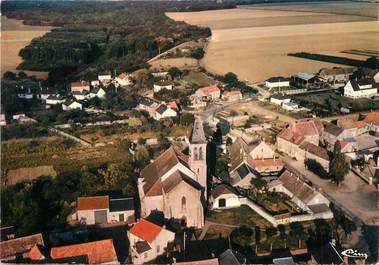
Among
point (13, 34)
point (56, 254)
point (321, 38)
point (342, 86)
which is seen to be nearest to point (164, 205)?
point (56, 254)

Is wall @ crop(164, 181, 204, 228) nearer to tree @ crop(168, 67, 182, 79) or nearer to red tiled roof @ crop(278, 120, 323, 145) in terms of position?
red tiled roof @ crop(278, 120, 323, 145)

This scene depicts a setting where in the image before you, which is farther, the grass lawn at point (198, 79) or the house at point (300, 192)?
the grass lawn at point (198, 79)

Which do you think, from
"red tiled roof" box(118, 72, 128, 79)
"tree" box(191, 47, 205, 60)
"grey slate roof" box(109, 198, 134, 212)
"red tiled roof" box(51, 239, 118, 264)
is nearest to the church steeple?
"grey slate roof" box(109, 198, 134, 212)

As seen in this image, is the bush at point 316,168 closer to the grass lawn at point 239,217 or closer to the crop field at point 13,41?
the grass lawn at point 239,217

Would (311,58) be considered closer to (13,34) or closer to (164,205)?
(13,34)

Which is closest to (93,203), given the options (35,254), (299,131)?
(35,254)

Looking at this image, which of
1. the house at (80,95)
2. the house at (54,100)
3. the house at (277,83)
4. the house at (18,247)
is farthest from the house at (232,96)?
the house at (18,247)
